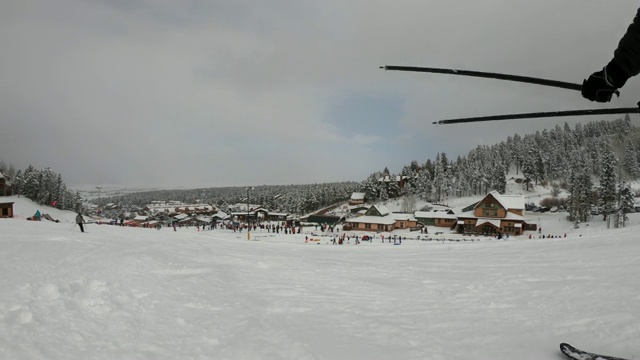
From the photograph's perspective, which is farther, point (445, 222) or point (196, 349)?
point (445, 222)

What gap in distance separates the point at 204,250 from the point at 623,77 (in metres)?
13.6

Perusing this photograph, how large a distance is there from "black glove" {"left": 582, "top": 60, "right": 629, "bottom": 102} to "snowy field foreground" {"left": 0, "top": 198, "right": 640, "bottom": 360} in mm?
3131

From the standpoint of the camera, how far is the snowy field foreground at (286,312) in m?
4.32

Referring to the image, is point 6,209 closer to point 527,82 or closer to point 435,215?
point 527,82

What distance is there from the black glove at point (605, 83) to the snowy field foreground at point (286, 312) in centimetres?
313

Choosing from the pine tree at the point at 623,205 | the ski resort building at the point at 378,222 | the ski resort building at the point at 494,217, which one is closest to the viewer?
the pine tree at the point at 623,205

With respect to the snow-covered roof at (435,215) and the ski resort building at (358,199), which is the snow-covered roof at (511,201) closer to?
the snow-covered roof at (435,215)

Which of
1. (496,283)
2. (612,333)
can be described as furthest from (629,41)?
(496,283)

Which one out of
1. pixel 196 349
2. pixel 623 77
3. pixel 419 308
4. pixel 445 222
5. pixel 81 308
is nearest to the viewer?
pixel 623 77

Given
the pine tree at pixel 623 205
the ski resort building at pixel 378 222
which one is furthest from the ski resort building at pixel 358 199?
the pine tree at pixel 623 205

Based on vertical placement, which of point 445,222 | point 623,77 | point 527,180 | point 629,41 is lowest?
point 445,222

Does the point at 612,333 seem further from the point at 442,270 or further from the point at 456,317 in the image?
the point at 442,270

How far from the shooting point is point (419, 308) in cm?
630

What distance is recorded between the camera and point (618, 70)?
299 centimetres
